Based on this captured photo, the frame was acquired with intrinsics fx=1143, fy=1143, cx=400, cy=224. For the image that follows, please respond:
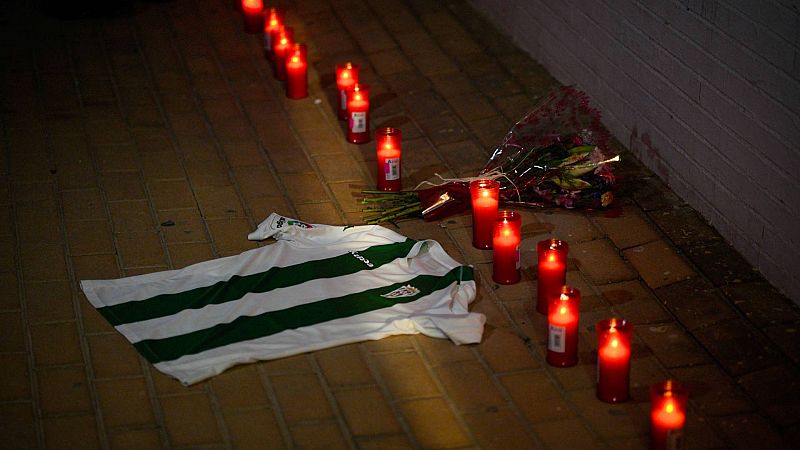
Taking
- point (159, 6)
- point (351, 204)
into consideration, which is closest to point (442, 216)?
point (351, 204)

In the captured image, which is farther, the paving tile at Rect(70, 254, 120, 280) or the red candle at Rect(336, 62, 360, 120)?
the red candle at Rect(336, 62, 360, 120)

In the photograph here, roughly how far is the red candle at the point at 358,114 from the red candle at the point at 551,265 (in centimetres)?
162

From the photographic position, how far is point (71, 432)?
3635 millimetres

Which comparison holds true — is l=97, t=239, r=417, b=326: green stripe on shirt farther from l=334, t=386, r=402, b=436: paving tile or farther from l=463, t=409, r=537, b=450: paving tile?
l=463, t=409, r=537, b=450: paving tile

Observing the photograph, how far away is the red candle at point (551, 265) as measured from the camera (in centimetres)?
414

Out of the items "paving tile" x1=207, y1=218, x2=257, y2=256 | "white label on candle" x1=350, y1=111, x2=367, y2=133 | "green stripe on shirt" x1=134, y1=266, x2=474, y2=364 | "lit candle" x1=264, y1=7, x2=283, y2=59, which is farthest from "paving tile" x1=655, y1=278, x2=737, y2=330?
"lit candle" x1=264, y1=7, x2=283, y2=59

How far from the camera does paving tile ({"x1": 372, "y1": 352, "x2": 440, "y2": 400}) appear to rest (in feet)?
12.7

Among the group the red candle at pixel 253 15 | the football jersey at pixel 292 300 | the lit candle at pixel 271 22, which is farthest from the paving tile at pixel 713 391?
the red candle at pixel 253 15

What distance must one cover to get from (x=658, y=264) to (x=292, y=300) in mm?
1473

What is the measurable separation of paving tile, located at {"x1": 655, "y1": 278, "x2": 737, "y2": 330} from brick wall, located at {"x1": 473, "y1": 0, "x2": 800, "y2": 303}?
0.26 meters

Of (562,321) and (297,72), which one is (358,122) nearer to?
(297,72)

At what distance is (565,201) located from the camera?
4926 mm

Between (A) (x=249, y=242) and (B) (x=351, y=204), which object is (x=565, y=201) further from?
(A) (x=249, y=242)

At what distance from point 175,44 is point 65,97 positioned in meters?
0.86
